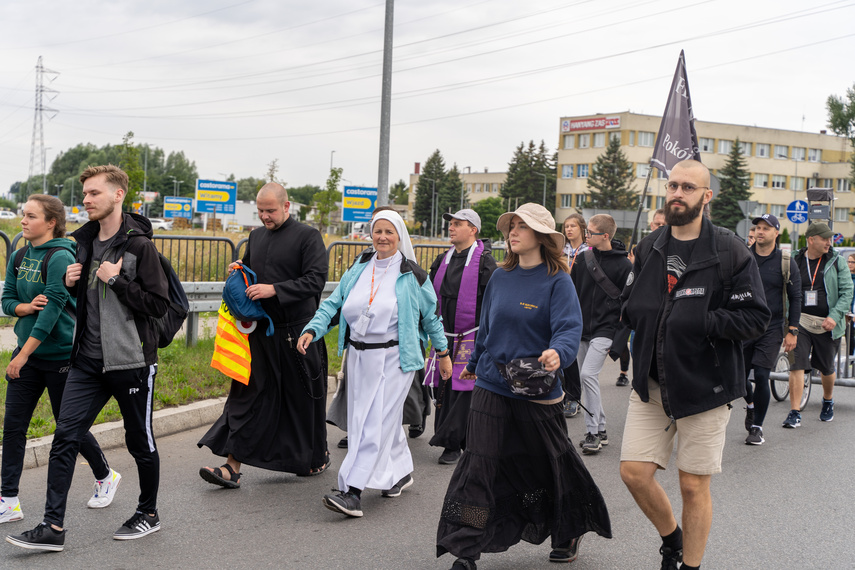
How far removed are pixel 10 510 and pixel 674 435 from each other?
390 cm

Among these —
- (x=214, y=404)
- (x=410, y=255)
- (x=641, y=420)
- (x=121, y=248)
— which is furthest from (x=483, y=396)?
(x=214, y=404)

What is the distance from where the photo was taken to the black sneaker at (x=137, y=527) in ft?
15.5

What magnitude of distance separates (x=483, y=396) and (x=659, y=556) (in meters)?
1.47

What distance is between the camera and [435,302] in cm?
584

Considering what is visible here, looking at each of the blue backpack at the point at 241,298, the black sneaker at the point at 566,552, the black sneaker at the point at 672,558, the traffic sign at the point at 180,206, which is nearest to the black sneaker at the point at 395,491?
the blue backpack at the point at 241,298

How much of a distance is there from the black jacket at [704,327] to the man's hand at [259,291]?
9.43 feet

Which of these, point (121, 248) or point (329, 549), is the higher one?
point (121, 248)

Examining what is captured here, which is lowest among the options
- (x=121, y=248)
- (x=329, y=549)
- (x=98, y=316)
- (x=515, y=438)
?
(x=329, y=549)

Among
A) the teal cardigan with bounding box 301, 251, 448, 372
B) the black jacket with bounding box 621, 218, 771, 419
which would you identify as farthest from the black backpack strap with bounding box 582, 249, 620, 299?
the black jacket with bounding box 621, 218, 771, 419

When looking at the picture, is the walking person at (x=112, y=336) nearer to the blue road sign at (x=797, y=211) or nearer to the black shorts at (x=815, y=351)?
the black shorts at (x=815, y=351)

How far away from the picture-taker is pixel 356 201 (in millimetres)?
28031

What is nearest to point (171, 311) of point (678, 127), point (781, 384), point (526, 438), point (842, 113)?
point (526, 438)

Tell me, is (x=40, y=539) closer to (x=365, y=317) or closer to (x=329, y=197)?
(x=365, y=317)

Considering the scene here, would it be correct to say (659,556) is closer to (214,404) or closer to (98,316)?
(98,316)
